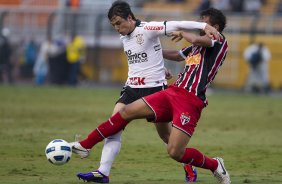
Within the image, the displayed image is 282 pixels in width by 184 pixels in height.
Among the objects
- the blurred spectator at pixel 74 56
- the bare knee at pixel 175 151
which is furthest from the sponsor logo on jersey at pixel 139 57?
the blurred spectator at pixel 74 56

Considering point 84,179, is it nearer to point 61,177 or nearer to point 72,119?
point 61,177

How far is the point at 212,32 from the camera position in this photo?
981 cm

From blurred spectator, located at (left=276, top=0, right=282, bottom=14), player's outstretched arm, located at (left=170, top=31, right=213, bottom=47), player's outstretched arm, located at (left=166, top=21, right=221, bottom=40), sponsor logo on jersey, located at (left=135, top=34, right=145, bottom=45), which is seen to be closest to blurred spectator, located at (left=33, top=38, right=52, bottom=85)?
blurred spectator, located at (left=276, top=0, right=282, bottom=14)

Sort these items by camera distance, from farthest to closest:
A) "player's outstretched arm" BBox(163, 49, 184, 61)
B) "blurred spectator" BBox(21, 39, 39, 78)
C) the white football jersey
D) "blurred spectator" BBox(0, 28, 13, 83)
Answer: "blurred spectator" BBox(21, 39, 39, 78)
"blurred spectator" BBox(0, 28, 13, 83)
"player's outstretched arm" BBox(163, 49, 184, 61)
the white football jersey

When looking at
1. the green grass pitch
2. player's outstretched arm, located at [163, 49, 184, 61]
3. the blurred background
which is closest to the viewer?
player's outstretched arm, located at [163, 49, 184, 61]

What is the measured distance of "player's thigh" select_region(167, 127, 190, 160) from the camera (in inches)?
389

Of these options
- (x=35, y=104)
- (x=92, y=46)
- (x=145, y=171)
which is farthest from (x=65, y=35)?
(x=145, y=171)

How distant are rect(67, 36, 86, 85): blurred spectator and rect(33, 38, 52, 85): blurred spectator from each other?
87 cm

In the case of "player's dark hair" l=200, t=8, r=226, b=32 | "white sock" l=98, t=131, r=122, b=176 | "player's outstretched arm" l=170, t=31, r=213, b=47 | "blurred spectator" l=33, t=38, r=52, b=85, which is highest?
"player's dark hair" l=200, t=8, r=226, b=32

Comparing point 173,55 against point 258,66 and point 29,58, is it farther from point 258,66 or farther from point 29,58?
point 29,58

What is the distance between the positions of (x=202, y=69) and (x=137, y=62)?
104cm

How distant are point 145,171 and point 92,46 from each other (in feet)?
80.9

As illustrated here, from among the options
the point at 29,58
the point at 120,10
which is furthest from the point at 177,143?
the point at 29,58

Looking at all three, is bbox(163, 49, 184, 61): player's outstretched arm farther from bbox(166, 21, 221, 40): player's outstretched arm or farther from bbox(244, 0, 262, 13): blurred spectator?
bbox(244, 0, 262, 13): blurred spectator
